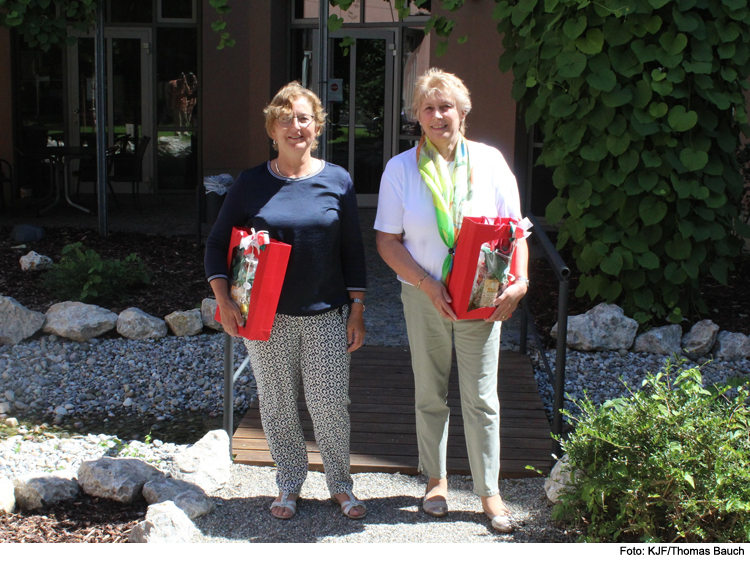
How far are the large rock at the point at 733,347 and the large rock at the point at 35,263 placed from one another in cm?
556

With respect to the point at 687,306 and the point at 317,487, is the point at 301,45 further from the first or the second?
the point at 317,487

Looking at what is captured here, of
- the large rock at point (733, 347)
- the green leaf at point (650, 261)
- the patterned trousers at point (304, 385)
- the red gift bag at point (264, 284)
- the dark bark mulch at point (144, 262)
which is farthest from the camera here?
the dark bark mulch at point (144, 262)

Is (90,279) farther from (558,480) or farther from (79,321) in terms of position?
(558,480)

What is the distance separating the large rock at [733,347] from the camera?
17.5 feet

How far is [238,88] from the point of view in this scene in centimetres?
1166

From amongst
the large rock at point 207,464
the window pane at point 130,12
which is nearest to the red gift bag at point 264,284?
the large rock at point 207,464

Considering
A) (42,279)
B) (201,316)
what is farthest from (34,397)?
(42,279)

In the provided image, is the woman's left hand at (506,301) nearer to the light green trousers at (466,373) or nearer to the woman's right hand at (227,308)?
the light green trousers at (466,373)

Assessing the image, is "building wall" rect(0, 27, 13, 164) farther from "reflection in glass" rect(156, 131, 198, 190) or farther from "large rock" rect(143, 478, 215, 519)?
"large rock" rect(143, 478, 215, 519)

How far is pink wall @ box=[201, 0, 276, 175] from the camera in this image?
11234 millimetres

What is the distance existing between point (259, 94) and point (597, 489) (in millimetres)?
9749

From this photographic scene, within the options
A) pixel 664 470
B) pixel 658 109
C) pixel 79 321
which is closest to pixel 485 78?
pixel 658 109
